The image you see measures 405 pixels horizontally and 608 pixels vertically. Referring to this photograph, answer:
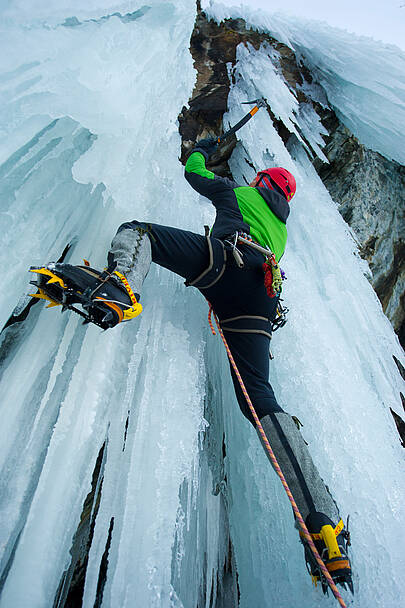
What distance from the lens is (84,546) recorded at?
51.3 inches

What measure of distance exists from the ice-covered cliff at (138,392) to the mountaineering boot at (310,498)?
11.1 inches

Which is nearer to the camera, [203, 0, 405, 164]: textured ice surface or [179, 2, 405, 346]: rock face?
[203, 0, 405, 164]: textured ice surface

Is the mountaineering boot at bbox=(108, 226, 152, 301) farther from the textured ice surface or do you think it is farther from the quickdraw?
the textured ice surface

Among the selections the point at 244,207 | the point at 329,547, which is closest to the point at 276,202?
the point at 244,207

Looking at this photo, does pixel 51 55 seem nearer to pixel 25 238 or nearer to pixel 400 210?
pixel 25 238

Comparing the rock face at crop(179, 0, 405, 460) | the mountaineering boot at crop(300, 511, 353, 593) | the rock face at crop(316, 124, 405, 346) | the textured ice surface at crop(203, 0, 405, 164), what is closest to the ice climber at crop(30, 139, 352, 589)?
the mountaineering boot at crop(300, 511, 353, 593)

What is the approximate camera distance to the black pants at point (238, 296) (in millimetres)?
1522

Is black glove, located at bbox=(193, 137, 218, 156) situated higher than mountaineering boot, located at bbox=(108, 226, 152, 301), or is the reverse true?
black glove, located at bbox=(193, 137, 218, 156)

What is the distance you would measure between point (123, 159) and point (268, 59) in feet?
9.54

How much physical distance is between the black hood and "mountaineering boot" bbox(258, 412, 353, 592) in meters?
1.21

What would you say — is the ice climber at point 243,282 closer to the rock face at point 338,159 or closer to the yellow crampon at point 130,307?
the yellow crampon at point 130,307

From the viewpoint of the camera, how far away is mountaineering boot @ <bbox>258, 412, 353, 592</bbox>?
103cm

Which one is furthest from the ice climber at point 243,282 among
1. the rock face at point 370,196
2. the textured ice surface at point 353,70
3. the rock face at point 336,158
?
the rock face at point 370,196

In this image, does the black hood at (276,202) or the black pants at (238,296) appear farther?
the black hood at (276,202)
